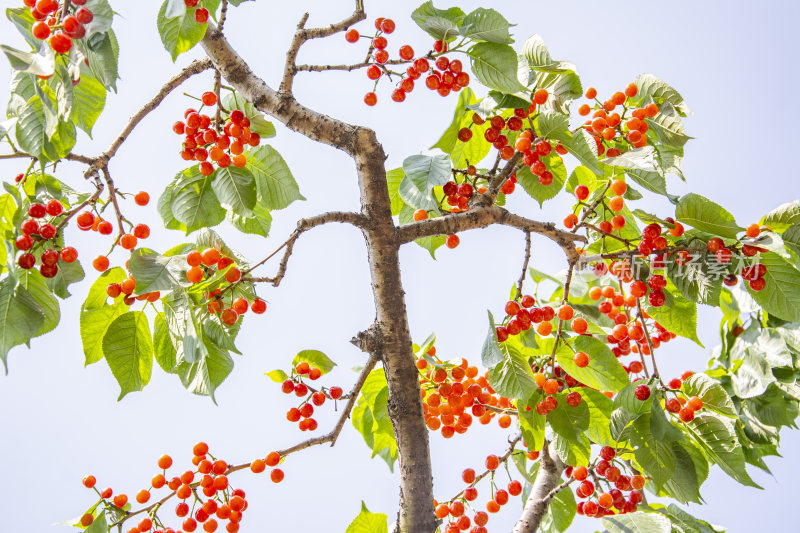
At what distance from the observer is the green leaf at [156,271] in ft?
2.87

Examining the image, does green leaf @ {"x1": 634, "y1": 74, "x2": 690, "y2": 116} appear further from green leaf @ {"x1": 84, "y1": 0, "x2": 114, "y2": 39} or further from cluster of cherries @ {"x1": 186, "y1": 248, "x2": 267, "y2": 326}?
green leaf @ {"x1": 84, "y1": 0, "x2": 114, "y2": 39}

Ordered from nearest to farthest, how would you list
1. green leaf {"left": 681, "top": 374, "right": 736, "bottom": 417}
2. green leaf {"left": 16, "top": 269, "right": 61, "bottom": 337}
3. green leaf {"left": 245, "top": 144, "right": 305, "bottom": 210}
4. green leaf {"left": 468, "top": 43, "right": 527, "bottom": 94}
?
green leaf {"left": 16, "top": 269, "right": 61, "bottom": 337} → green leaf {"left": 468, "top": 43, "right": 527, "bottom": 94} → green leaf {"left": 681, "top": 374, "right": 736, "bottom": 417} → green leaf {"left": 245, "top": 144, "right": 305, "bottom": 210}

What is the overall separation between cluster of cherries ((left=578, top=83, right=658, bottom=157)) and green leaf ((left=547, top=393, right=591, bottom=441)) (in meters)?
0.44

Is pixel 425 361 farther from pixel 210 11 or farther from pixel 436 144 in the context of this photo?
pixel 210 11

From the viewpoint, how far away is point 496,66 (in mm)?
1085

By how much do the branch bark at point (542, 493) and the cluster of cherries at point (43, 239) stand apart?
0.96 meters

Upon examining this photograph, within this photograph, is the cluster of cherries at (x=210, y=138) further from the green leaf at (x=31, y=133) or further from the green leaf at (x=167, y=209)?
the green leaf at (x=31, y=133)

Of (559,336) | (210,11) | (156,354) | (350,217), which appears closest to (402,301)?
(350,217)

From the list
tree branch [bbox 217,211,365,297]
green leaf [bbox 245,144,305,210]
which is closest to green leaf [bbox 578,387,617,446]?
tree branch [bbox 217,211,365,297]

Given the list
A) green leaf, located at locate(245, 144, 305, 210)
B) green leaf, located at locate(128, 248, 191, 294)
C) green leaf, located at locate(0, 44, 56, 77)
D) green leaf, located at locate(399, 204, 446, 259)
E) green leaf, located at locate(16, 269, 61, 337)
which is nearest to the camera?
green leaf, located at locate(0, 44, 56, 77)

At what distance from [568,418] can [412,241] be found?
42 centimetres

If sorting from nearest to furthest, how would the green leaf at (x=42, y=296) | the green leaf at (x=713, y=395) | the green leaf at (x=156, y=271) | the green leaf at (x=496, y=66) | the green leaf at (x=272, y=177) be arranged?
the green leaf at (x=156, y=271) → the green leaf at (x=42, y=296) → the green leaf at (x=496, y=66) → the green leaf at (x=713, y=395) → the green leaf at (x=272, y=177)

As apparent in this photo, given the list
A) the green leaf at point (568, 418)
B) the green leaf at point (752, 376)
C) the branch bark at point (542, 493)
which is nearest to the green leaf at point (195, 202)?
the green leaf at point (568, 418)

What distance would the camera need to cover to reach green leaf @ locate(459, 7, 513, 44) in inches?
41.3
